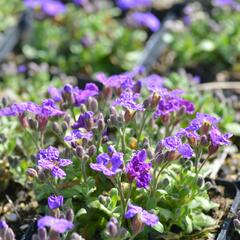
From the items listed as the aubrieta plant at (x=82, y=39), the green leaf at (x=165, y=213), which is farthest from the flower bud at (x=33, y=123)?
the aubrieta plant at (x=82, y=39)

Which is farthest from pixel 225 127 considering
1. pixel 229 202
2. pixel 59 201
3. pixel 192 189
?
pixel 59 201

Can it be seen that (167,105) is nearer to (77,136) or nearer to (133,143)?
(133,143)

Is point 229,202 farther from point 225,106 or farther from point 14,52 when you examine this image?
point 14,52

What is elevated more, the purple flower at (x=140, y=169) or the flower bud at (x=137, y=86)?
the flower bud at (x=137, y=86)

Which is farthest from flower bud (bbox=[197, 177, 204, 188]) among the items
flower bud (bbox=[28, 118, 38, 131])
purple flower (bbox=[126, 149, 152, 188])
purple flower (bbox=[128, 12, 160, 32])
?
purple flower (bbox=[128, 12, 160, 32])

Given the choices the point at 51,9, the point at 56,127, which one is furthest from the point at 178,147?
the point at 51,9

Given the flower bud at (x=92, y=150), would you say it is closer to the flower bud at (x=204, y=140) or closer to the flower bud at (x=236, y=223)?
the flower bud at (x=204, y=140)

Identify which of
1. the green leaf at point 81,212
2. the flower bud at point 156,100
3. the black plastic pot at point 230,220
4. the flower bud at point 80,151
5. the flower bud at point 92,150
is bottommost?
the black plastic pot at point 230,220
